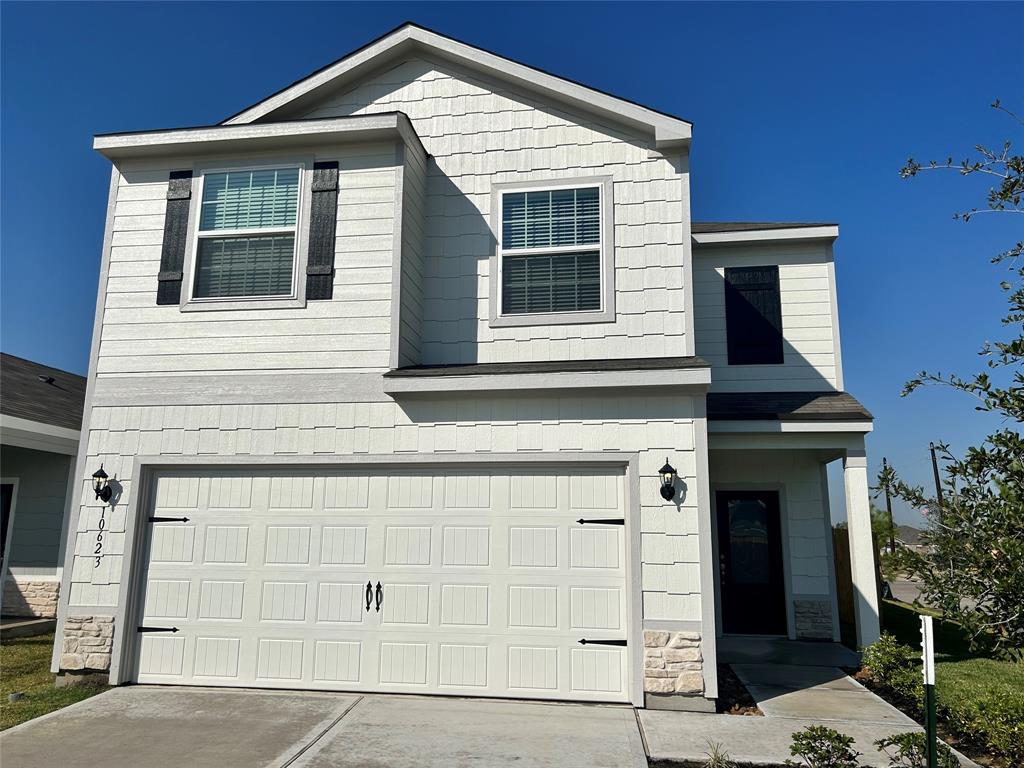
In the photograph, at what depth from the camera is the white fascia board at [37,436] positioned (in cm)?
1023

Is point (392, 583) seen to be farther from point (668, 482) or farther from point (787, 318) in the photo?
point (787, 318)

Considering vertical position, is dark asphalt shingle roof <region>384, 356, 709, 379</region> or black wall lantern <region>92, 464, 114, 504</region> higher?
dark asphalt shingle roof <region>384, 356, 709, 379</region>

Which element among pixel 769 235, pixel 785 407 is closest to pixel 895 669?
pixel 785 407

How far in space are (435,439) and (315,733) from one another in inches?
114

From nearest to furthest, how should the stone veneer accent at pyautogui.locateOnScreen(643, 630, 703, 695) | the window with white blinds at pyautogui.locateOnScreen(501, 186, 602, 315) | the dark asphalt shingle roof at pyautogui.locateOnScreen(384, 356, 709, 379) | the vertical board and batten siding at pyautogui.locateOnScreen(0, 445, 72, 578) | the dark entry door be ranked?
the stone veneer accent at pyautogui.locateOnScreen(643, 630, 703, 695), the dark asphalt shingle roof at pyautogui.locateOnScreen(384, 356, 709, 379), the window with white blinds at pyautogui.locateOnScreen(501, 186, 602, 315), the dark entry door, the vertical board and batten siding at pyautogui.locateOnScreen(0, 445, 72, 578)

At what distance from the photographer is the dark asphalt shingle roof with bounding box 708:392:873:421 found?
8922 mm

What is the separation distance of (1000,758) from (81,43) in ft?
43.4

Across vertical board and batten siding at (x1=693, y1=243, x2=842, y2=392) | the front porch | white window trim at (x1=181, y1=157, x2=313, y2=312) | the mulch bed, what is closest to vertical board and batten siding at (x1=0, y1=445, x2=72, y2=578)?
white window trim at (x1=181, y1=157, x2=313, y2=312)

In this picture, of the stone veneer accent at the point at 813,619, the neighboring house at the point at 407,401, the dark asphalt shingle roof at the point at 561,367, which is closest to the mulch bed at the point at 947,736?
the neighboring house at the point at 407,401

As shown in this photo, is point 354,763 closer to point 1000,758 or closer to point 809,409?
point 1000,758

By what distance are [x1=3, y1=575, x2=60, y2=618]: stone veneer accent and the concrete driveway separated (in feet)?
18.9

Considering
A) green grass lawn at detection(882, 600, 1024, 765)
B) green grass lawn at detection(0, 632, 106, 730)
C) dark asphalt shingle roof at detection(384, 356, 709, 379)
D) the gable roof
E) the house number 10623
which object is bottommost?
green grass lawn at detection(0, 632, 106, 730)

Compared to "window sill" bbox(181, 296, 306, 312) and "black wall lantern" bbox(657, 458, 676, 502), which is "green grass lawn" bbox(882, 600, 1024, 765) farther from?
"window sill" bbox(181, 296, 306, 312)

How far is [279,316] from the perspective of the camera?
752 centimetres
